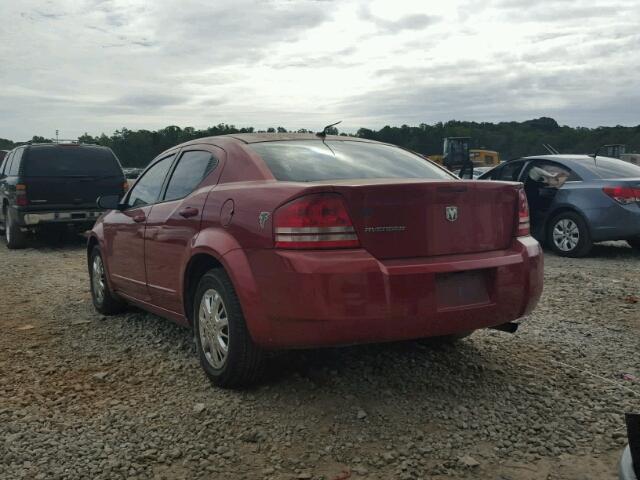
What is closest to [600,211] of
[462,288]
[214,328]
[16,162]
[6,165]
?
[462,288]

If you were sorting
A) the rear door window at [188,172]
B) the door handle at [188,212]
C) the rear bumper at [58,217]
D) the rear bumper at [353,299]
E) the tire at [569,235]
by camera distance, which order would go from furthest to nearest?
1. the rear bumper at [58,217]
2. the tire at [569,235]
3. the rear door window at [188,172]
4. the door handle at [188,212]
5. the rear bumper at [353,299]

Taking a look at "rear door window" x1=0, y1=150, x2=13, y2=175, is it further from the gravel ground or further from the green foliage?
the green foliage

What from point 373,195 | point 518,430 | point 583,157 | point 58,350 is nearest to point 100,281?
point 58,350

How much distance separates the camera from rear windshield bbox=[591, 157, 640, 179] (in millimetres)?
9125

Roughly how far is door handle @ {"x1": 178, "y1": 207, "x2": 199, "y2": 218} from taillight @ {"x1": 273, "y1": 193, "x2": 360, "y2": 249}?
1.04m

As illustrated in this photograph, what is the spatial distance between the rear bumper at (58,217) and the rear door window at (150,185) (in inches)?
240

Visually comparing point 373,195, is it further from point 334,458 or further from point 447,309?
point 334,458

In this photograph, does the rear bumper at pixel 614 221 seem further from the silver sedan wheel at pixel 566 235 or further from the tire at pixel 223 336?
the tire at pixel 223 336

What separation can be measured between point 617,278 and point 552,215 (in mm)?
2381

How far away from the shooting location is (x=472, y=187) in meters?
3.60

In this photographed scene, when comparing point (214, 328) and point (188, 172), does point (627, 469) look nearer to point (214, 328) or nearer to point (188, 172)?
point (214, 328)

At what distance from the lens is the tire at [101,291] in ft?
19.3

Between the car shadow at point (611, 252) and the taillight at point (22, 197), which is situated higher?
the taillight at point (22, 197)

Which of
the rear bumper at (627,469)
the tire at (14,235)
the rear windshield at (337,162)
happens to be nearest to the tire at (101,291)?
the rear windshield at (337,162)
